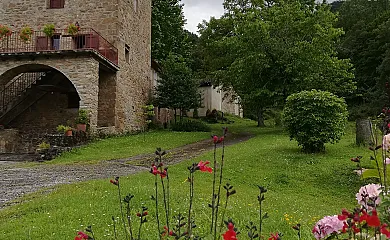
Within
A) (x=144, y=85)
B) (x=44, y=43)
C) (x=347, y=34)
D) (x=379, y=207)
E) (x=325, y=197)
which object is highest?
(x=347, y=34)

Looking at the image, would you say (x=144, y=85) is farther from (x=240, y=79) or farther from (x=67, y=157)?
(x=67, y=157)

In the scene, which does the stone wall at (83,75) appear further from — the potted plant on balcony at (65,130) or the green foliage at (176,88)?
the green foliage at (176,88)

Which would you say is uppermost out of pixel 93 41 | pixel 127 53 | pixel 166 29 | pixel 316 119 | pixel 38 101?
pixel 166 29

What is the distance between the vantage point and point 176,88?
22266 millimetres

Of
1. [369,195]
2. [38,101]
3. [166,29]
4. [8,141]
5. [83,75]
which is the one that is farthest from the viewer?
[166,29]

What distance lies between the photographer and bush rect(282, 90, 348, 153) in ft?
34.7

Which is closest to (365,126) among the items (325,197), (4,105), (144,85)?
(325,197)

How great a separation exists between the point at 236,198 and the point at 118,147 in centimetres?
911

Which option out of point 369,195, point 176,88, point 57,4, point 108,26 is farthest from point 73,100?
point 369,195

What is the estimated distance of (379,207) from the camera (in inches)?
71.7

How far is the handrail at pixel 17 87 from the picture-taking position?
1842cm

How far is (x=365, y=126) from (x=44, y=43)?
1549 centimetres

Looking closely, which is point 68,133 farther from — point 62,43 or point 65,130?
point 62,43

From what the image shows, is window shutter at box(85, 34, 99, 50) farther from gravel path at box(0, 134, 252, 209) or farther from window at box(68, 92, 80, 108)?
gravel path at box(0, 134, 252, 209)
